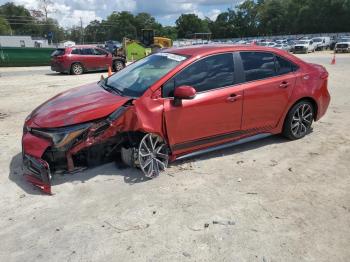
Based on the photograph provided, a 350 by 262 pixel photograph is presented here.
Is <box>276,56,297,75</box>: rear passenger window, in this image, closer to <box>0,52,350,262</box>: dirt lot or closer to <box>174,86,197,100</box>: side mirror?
<box>0,52,350,262</box>: dirt lot

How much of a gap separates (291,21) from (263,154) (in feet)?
330

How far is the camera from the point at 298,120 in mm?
6035

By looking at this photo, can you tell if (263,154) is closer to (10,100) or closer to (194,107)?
(194,107)

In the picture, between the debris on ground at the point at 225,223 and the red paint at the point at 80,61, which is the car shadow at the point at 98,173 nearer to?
the debris on ground at the point at 225,223

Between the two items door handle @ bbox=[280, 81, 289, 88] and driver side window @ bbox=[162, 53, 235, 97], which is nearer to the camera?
driver side window @ bbox=[162, 53, 235, 97]

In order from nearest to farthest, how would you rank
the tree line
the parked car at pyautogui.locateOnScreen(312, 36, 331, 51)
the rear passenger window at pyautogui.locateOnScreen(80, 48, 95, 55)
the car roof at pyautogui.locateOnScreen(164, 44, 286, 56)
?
the car roof at pyautogui.locateOnScreen(164, 44, 286, 56), the rear passenger window at pyautogui.locateOnScreen(80, 48, 95, 55), the parked car at pyautogui.locateOnScreen(312, 36, 331, 51), the tree line

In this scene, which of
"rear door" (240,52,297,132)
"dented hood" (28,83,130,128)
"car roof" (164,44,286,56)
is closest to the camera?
"dented hood" (28,83,130,128)

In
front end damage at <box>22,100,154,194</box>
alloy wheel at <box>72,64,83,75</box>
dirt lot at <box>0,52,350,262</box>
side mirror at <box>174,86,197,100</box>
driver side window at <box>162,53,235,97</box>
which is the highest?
driver side window at <box>162,53,235,97</box>

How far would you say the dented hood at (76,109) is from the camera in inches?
172

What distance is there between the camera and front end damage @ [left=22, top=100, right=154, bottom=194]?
14.0ft

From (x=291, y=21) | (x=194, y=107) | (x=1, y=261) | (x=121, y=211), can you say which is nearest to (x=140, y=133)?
(x=194, y=107)

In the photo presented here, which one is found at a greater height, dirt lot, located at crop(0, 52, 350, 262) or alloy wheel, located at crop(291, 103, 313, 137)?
alloy wheel, located at crop(291, 103, 313, 137)

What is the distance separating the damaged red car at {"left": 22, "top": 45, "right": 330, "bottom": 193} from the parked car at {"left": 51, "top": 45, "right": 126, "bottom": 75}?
1405 centimetres

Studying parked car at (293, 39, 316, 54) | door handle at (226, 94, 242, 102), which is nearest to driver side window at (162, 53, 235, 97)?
door handle at (226, 94, 242, 102)
